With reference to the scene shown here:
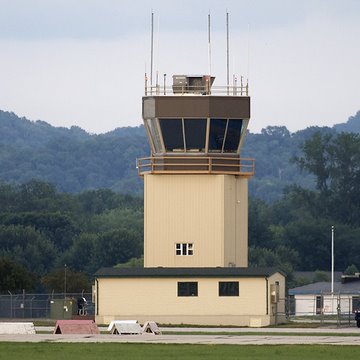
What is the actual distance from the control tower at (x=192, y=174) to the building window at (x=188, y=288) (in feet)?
13.8

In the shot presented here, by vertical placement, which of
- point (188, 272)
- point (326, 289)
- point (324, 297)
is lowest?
point (324, 297)

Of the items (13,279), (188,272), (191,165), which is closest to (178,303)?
(188,272)

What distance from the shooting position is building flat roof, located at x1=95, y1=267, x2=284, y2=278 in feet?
296

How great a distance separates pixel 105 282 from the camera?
92.1m

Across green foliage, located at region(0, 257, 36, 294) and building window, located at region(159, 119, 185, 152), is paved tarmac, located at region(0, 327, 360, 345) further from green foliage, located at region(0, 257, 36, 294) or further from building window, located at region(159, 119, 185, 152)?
green foliage, located at region(0, 257, 36, 294)

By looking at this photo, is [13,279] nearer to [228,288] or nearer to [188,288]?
[188,288]

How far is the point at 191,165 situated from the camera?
3807 inches

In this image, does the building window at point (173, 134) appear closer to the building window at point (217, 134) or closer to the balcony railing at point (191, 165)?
the balcony railing at point (191, 165)

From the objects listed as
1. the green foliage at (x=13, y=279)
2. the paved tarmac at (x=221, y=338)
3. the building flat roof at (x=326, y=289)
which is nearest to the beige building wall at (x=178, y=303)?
the paved tarmac at (x=221, y=338)

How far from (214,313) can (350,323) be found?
802cm

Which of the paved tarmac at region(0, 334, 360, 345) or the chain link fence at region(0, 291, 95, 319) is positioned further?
the chain link fence at region(0, 291, 95, 319)

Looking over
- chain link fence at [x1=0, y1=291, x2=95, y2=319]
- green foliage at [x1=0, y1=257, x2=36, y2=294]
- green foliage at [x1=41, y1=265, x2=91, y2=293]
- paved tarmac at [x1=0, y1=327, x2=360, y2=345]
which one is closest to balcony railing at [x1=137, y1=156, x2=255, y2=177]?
chain link fence at [x1=0, y1=291, x2=95, y2=319]

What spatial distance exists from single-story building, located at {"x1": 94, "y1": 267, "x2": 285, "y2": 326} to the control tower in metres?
4.27

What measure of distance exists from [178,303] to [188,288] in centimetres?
96
